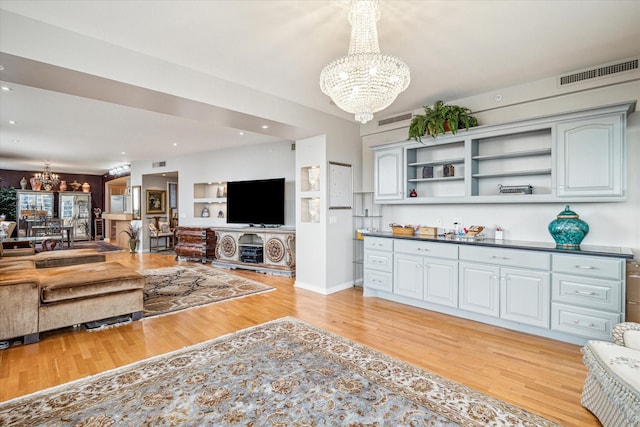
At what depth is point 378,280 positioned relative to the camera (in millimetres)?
4617

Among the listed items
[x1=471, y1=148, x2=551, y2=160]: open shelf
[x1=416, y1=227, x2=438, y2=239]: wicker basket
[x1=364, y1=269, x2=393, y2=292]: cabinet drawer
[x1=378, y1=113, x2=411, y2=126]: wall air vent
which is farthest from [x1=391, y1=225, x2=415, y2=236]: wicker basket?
[x1=378, y1=113, x2=411, y2=126]: wall air vent

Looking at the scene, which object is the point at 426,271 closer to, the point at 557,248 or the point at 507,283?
the point at 507,283

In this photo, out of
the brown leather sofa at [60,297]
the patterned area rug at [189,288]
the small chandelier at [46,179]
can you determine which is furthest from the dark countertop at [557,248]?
the small chandelier at [46,179]

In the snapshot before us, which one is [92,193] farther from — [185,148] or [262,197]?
[262,197]

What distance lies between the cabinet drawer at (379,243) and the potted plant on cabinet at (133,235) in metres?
7.84

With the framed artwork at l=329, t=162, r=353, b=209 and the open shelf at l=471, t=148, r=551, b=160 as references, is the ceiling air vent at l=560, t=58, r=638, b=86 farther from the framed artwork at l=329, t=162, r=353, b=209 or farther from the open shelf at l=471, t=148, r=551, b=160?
the framed artwork at l=329, t=162, r=353, b=209

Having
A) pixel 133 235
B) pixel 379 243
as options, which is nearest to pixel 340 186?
pixel 379 243

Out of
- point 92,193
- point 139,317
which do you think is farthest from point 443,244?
point 92,193

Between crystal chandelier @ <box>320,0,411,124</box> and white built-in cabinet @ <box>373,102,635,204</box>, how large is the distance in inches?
87.8

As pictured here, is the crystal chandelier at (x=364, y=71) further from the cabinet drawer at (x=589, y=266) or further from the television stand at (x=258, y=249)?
the television stand at (x=258, y=249)

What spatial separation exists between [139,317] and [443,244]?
3.94 metres

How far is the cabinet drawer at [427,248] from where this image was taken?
3.86 m

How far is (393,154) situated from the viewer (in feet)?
15.5

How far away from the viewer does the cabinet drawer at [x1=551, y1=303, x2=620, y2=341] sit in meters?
2.87
